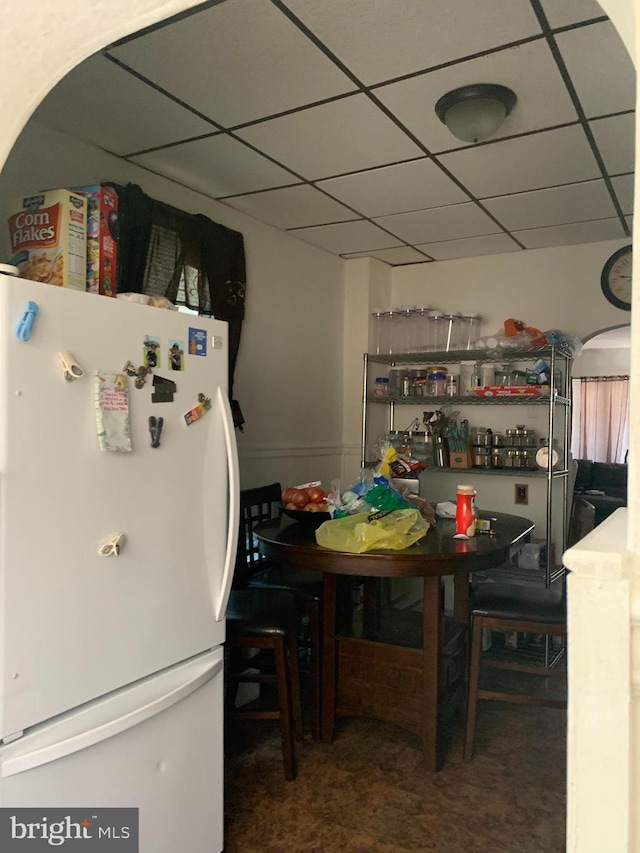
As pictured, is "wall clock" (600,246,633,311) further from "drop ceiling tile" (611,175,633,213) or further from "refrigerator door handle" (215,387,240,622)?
"refrigerator door handle" (215,387,240,622)

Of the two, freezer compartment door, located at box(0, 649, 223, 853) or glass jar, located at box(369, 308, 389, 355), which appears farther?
glass jar, located at box(369, 308, 389, 355)

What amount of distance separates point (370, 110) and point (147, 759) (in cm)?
→ 213

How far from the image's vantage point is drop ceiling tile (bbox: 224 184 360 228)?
2934mm

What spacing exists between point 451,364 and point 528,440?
0.71 metres

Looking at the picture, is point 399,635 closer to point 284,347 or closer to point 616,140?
point 284,347

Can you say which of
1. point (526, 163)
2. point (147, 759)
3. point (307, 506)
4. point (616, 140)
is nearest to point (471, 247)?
point (526, 163)

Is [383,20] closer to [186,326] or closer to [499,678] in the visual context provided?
[186,326]

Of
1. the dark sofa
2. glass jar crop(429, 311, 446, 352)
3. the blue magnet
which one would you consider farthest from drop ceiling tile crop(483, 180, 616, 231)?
the dark sofa

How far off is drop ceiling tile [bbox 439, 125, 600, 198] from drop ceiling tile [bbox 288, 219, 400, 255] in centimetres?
74

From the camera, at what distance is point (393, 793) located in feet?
7.41

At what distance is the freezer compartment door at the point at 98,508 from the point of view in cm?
131

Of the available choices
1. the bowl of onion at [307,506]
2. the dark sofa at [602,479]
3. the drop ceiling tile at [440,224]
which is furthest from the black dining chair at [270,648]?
the dark sofa at [602,479]

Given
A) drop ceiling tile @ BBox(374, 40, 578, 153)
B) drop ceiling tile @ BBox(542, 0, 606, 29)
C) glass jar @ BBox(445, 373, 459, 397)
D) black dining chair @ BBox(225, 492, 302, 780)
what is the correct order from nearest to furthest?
1. drop ceiling tile @ BBox(542, 0, 606, 29)
2. drop ceiling tile @ BBox(374, 40, 578, 153)
3. black dining chair @ BBox(225, 492, 302, 780)
4. glass jar @ BBox(445, 373, 459, 397)

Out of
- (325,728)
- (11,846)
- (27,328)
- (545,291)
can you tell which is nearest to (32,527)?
(27,328)
